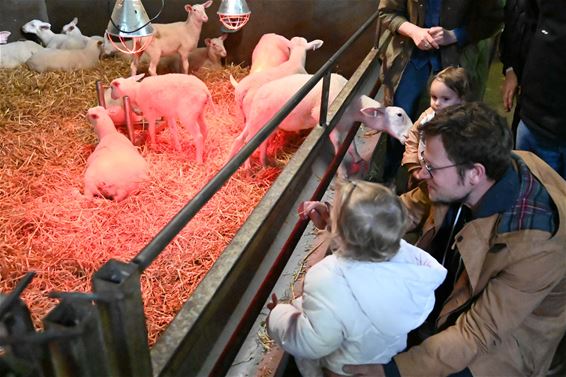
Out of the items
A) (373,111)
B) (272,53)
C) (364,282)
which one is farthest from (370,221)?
(272,53)

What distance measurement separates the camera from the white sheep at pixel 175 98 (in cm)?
394

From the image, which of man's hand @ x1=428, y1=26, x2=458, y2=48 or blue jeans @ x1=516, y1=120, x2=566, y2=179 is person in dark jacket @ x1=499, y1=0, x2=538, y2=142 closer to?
blue jeans @ x1=516, y1=120, x2=566, y2=179

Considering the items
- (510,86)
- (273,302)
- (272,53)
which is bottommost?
(272,53)

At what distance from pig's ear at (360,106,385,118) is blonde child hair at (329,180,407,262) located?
1.91m

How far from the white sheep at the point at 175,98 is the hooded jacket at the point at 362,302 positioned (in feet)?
8.24

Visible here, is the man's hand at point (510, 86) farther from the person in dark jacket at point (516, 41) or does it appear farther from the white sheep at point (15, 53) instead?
the white sheep at point (15, 53)

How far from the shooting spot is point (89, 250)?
10.2ft

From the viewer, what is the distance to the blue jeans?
2.74m

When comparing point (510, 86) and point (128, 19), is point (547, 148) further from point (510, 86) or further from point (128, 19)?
point (128, 19)

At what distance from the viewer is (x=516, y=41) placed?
306 cm

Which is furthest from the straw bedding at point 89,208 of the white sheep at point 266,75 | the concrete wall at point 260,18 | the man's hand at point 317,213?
the concrete wall at point 260,18

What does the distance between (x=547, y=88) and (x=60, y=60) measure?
508cm

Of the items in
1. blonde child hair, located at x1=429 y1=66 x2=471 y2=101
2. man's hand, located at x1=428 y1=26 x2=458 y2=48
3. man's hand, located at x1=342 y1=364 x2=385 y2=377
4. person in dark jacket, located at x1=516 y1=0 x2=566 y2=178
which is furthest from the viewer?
man's hand, located at x1=428 y1=26 x2=458 y2=48

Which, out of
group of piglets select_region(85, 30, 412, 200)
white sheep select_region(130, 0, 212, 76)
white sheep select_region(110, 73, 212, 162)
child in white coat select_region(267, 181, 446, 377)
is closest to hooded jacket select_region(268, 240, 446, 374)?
child in white coat select_region(267, 181, 446, 377)
